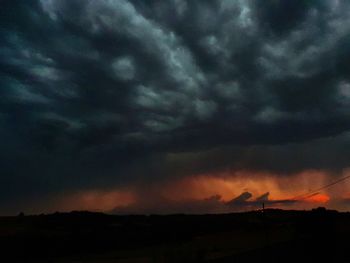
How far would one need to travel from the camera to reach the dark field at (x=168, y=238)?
3934cm

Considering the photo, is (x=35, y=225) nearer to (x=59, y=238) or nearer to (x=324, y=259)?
(x=59, y=238)

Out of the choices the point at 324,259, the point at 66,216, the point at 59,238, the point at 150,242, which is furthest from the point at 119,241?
the point at 324,259

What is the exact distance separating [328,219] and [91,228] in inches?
1720

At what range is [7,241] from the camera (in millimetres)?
60469

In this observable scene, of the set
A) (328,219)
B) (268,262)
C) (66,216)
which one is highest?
(66,216)

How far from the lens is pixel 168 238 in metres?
72.2

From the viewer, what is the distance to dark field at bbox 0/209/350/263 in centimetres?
3934

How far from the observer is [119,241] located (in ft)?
227

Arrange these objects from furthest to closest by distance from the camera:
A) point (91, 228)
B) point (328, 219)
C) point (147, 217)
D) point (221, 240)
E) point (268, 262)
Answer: point (147, 217) → point (91, 228) → point (221, 240) → point (328, 219) → point (268, 262)

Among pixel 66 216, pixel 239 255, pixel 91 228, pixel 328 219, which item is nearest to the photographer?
pixel 239 255

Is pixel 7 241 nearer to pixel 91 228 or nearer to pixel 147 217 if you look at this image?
pixel 91 228

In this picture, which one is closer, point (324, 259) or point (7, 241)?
point (324, 259)

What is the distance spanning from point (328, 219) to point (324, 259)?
143 inches

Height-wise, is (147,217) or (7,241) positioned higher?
(147,217)
